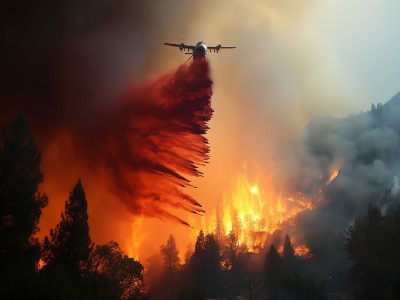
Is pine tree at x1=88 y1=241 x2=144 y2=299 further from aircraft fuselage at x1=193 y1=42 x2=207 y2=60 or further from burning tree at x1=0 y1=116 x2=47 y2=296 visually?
aircraft fuselage at x1=193 y1=42 x2=207 y2=60

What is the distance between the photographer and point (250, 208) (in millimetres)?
179625

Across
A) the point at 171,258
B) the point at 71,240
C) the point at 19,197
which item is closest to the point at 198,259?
the point at 171,258

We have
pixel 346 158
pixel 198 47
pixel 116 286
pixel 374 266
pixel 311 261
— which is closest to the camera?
pixel 116 286

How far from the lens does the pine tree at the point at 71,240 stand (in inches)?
1906

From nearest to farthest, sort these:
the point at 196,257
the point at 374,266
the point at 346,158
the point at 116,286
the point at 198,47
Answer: the point at 116,286
the point at 198,47
the point at 374,266
the point at 196,257
the point at 346,158

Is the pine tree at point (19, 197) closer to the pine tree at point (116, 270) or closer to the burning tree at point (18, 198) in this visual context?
the burning tree at point (18, 198)

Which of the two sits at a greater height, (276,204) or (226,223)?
(276,204)

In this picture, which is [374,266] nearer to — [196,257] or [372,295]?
[372,295]

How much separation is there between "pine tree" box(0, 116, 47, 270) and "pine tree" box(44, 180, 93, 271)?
10.8 m

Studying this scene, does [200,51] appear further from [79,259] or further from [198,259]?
[198,259]

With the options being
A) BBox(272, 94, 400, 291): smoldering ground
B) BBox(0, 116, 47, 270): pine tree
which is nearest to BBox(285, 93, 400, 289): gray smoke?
BBox(272, 94, 400, 291): smoldering ground

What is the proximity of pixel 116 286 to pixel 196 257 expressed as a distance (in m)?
68.2

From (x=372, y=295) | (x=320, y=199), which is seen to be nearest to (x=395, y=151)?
(x=320, y=199)

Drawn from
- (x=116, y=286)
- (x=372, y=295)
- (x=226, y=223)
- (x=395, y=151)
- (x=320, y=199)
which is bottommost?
(x=116, y=286)
